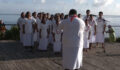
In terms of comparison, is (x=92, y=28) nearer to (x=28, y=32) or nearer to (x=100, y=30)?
(x=100, y=30)

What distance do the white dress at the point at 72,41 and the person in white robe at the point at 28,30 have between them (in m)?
5.12

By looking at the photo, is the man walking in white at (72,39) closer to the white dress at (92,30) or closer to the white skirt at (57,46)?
the white skirt at (57,46)

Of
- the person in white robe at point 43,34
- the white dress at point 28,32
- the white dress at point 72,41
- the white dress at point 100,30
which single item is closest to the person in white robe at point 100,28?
the white dress at point 100,30

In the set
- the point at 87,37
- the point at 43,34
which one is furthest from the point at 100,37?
the point at 43,34

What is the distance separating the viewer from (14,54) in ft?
39.8

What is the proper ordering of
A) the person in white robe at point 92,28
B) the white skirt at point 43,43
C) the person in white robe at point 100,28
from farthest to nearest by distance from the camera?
1. the person in white robe at point 100,28
2. the white skirt at point 43,43
3. the person in white robe at point 92,28

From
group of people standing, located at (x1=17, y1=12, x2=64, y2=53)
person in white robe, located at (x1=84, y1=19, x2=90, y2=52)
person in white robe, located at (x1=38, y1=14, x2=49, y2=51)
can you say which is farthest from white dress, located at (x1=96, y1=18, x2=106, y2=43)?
person in white robe, located at (x1=38, y1=14, x2=49, y2=51)

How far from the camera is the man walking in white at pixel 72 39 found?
768 cm

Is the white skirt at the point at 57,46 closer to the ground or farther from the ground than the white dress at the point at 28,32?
closer to the ground

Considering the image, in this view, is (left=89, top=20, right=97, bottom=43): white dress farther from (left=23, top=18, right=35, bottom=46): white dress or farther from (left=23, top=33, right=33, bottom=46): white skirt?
(left=23, top=33, right=33, bottom=46): white skirt

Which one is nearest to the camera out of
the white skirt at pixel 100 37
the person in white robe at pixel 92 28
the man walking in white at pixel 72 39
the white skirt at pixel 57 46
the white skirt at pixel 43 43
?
the man walking in white at pixel 72 39

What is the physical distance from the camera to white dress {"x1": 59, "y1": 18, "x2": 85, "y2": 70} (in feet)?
25.2

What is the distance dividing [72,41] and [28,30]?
220 inches

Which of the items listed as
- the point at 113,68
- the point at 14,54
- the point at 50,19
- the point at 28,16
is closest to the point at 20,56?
the point at 14,54
